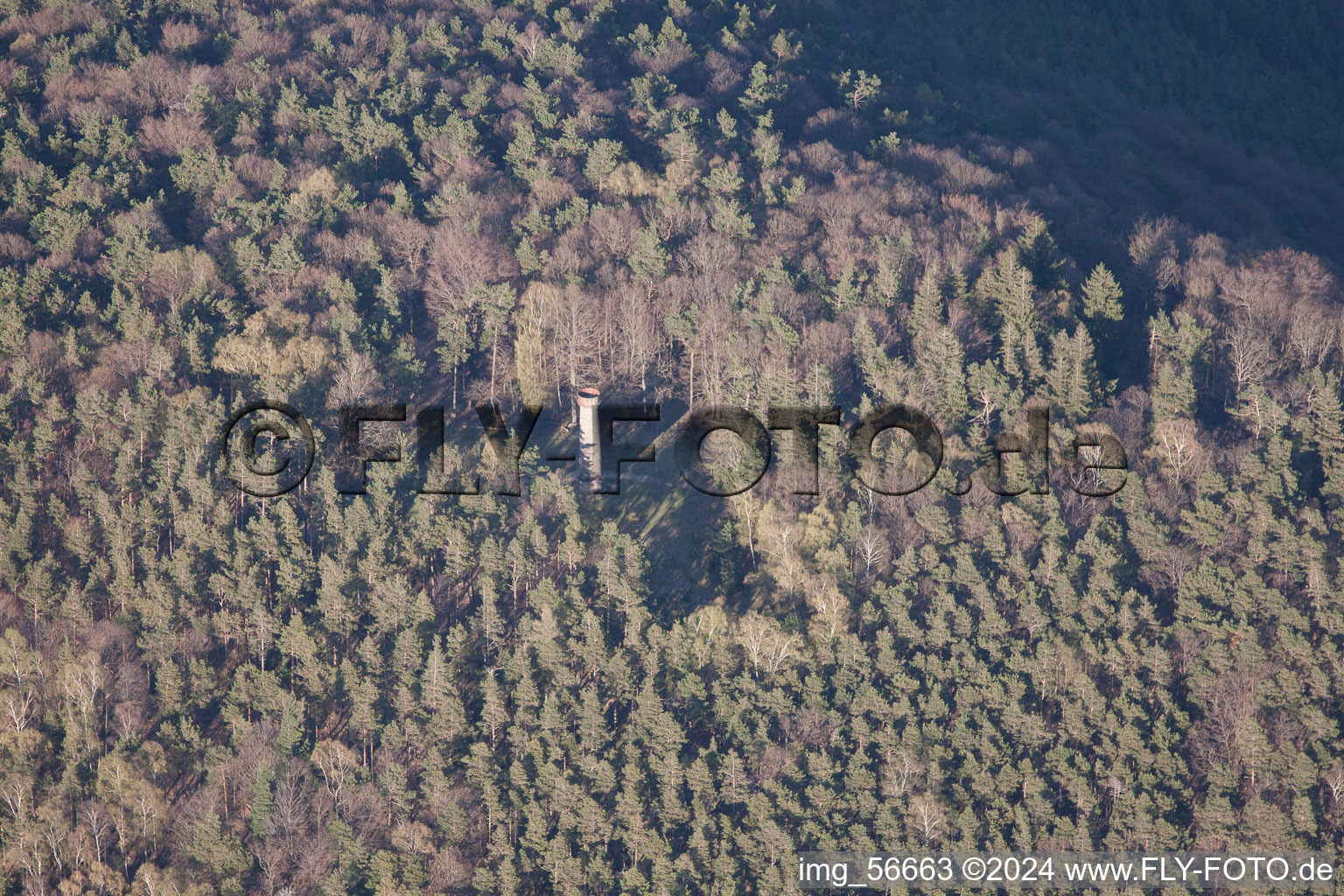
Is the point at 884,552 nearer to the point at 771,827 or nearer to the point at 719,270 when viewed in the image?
the point at 771,827

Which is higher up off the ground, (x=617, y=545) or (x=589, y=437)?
(x=589, y=437)

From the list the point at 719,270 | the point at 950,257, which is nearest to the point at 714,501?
the point at 719,270

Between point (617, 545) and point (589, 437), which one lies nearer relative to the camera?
point (617, 545)

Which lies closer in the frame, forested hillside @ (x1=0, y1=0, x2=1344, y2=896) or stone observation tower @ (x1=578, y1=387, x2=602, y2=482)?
forested hillside @ (x1=0, y1=0, x2=1344, y2=896)

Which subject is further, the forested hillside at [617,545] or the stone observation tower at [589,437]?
the stone observation tower at [589,437]
